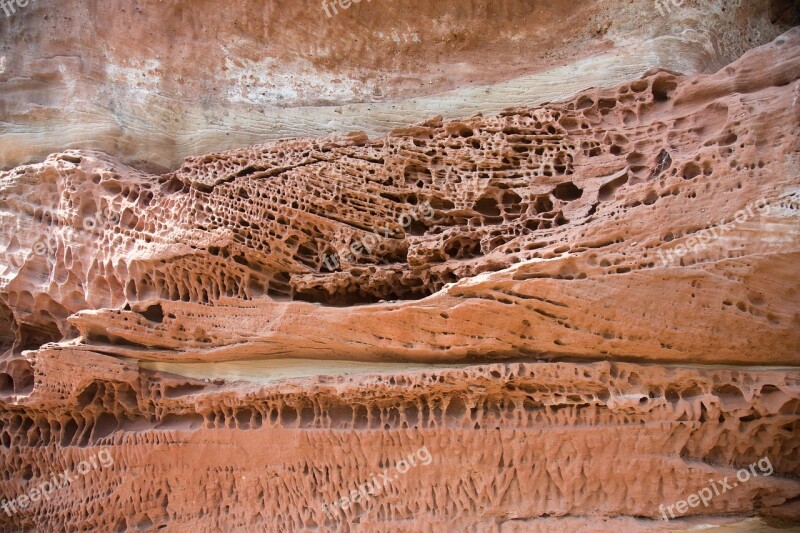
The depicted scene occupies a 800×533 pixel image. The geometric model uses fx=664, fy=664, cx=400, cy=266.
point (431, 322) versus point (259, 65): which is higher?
point (259, 65)

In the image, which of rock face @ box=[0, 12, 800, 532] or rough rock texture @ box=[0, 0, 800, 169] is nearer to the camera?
rock face @ box=[0, 12, 800, 532]

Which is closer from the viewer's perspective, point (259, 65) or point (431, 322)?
point (431, 322)

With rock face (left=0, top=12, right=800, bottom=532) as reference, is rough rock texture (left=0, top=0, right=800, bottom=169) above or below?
above

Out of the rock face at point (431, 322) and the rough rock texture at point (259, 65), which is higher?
the rough rock texture at point (259, 65)

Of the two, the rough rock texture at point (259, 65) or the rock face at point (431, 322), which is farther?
the rough rock texture at point (259, 65)

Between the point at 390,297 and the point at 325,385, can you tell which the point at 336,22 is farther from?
the point at 325,385
